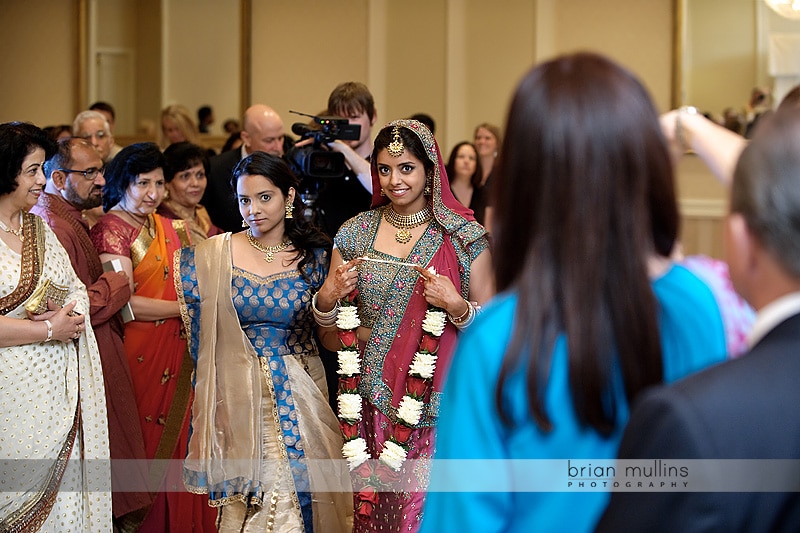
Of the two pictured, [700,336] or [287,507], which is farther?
[287,507]

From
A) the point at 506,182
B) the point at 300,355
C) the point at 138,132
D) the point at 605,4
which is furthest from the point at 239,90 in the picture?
the point at 506,182

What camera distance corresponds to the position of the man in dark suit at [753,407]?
95 cm

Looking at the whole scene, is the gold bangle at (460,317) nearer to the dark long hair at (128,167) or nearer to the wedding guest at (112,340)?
the wedding guest at (112,340)

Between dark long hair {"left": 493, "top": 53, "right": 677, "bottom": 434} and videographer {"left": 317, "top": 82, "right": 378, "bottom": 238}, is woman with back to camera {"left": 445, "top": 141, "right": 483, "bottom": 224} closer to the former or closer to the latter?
videographer {"left": 317, "top": 82, "right": 378, "bottom": 238}

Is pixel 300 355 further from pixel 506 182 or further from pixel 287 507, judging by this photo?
pixel 506 182

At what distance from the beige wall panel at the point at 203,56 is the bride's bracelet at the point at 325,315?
4609 mm

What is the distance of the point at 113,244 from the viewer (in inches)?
141

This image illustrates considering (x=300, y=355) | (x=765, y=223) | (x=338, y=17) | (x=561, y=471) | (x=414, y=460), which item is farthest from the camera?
(x=338, y=17)

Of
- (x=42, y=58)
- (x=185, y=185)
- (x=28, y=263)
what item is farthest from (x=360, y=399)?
(x=42, y=58)

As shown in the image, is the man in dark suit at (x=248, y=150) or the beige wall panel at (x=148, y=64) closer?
the man in dark suit at (x=248, y=150)

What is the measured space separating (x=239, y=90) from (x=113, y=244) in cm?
407

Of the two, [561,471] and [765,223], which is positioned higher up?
[765,223]

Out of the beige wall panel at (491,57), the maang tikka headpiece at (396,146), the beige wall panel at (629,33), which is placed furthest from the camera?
the beige wall panel at (491,57)

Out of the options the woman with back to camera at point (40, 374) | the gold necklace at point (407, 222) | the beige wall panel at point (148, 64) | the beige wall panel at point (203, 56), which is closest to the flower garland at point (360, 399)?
the gold necklace at point (407, 222)
